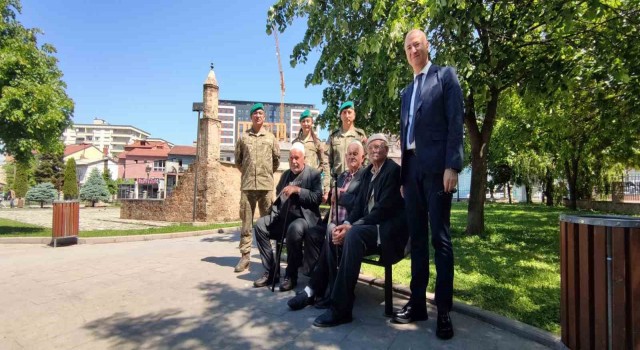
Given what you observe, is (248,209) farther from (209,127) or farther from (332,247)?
(209,127)

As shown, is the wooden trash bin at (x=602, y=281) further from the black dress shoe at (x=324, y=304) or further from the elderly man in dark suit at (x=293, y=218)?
the elderly man in dark suit at (x=293, y=218)

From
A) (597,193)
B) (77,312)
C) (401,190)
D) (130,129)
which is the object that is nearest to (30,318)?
(77,312)

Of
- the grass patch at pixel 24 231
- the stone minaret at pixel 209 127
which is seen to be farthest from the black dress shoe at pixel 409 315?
the stone minaret at pixel 209 127

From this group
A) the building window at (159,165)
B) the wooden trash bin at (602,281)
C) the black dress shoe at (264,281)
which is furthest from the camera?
the building window at (159,165)

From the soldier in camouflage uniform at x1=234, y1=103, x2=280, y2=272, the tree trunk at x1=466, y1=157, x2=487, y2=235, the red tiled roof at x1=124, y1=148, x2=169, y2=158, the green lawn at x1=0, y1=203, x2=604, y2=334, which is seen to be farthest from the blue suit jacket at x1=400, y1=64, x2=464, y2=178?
the red tiled roof at x1=124, y1=148, x2=169, y2=158

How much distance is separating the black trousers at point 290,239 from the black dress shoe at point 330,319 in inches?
37.4

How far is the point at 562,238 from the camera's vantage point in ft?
8.57

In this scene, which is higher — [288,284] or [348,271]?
[348,271]

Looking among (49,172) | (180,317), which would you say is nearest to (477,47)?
(180,317)

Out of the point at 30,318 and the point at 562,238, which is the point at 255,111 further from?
the point at 562,238

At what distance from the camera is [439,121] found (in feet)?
10.2

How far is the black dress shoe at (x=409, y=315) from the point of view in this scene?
325 centimetres

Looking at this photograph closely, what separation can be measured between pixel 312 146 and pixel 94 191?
47.1 meters

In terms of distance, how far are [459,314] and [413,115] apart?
1953mm
